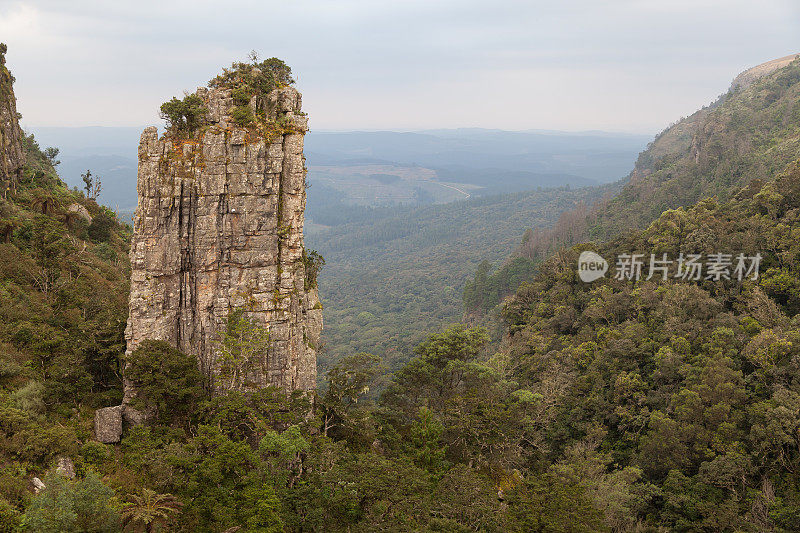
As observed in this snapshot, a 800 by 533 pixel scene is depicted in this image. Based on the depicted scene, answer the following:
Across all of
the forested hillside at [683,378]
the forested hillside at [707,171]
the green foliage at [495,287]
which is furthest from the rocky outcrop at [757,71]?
the forested hillside at [683,378]

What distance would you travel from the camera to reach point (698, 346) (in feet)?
101

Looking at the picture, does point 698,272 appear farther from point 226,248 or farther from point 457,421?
point 226,248

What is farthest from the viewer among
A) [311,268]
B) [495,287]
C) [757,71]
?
[757,71]

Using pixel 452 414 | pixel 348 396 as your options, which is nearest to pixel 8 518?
pixel 348 396

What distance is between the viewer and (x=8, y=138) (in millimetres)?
37875

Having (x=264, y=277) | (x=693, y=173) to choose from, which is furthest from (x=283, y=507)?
(x=693, y=173)

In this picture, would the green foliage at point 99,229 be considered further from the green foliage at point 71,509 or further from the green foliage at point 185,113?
the green foliage at point 71,509

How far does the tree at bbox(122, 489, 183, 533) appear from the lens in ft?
47.7

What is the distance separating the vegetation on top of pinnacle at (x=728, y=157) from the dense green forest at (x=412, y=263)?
32.8 meters

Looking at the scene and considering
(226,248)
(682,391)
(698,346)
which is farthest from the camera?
(698,346)

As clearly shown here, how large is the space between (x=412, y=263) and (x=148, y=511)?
417 ft

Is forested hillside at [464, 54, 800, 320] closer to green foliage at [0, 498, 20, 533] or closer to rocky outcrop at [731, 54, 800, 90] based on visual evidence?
rocky outcrop at [731, 54, 800, 90]

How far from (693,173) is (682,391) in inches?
2078

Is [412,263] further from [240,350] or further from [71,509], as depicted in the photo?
[71,509]
